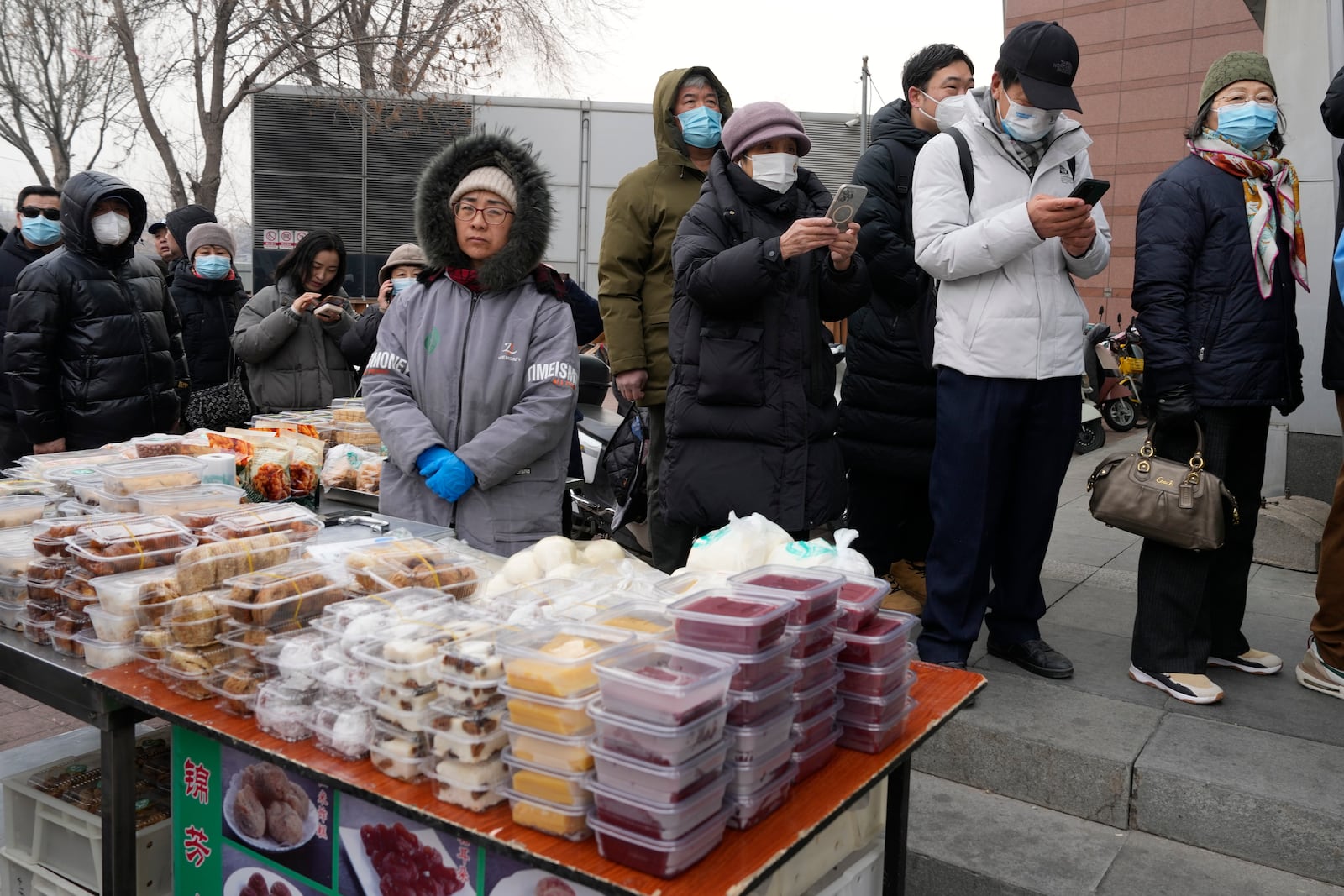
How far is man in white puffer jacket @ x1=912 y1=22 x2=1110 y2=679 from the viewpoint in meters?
3.34

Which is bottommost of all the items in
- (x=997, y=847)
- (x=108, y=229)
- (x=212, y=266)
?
(x=997, y=847)

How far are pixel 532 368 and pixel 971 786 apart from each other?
6.89ft

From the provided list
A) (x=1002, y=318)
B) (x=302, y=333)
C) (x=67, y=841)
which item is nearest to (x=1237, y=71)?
(x=1002, y=318)

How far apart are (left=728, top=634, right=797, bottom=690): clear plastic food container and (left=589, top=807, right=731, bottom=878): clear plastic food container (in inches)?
8.3

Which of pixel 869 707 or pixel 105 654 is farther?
pixel 105 654

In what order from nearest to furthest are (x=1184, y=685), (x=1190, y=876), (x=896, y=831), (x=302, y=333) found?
(x=896, y=831), (x=1190, y=876), (x=1184, y=685), (x=302, y=333)

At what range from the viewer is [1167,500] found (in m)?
3.48

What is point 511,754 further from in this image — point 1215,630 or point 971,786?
point 1215,630

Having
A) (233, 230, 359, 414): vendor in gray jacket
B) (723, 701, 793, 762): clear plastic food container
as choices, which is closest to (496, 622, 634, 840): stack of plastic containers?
(723, 701, 793, 762): clear plastic food container

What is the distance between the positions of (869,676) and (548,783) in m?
0.67

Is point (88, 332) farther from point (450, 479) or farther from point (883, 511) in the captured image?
point (883, 511)

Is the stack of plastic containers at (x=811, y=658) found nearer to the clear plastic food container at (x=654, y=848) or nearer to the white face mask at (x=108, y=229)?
the clear plastic food container at (x=654, y=848)

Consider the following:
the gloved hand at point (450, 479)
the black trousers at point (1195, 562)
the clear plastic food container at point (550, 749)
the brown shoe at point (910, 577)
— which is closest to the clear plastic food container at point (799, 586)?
the clear plastic food container at point (550, 749)

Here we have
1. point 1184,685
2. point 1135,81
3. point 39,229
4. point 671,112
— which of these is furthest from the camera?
point 1135,81
